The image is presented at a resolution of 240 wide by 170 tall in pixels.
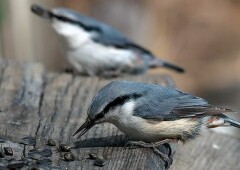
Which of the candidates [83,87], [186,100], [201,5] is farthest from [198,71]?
[186,100]

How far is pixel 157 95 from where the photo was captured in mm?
4336

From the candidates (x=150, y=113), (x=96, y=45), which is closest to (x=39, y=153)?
(x=150, y=113)

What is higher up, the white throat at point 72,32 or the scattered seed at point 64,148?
Result: the white throat at point 72,32

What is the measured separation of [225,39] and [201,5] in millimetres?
602

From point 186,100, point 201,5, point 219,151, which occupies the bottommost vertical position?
point 219,151

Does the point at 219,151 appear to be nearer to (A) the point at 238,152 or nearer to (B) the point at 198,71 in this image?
(A) the point at 238,152

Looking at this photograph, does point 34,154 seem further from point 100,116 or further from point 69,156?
point 100,116

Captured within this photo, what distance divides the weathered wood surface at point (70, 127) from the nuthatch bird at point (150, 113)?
0.10 meters

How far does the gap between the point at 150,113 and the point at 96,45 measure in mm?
3661

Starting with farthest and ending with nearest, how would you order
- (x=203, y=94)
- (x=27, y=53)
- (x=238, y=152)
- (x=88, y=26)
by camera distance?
(x=203, y=94), (x=27, y=53), (x=88, y=26), (x=238, y=152)

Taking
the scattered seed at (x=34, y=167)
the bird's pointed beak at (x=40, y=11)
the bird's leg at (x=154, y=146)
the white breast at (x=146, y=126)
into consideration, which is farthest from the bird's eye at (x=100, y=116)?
the bird's pointed beak at (x=40, y=11)

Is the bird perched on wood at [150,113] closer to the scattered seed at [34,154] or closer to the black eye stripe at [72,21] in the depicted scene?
the scattered seed at [34,154]

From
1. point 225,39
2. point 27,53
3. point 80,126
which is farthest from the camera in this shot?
point 225,39

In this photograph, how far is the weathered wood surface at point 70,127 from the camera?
12.5 ft
